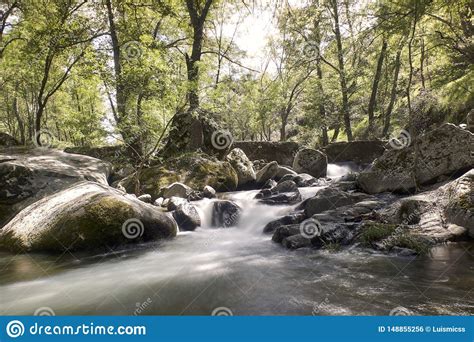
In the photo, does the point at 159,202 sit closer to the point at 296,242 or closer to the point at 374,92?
the point at 296,242

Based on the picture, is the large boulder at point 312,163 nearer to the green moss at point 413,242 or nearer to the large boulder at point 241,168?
the large boulder at point 241,168

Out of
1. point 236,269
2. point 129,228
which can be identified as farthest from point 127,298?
point 129,228

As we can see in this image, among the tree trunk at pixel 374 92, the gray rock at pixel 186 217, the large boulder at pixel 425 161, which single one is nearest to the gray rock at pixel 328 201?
the large boulder at pixel 425 161

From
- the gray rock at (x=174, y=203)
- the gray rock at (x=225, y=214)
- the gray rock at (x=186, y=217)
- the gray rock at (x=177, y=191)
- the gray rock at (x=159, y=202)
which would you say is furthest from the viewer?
the gray rock at (x=177, y=191)

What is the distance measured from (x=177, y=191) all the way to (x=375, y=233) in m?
7.40

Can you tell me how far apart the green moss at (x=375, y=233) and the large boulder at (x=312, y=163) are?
10573 millimetres

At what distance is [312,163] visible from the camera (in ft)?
57.2

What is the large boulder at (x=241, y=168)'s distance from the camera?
15.7m

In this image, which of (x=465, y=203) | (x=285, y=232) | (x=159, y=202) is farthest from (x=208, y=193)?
(x=465, y=203)

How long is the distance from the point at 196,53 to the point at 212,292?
1253 centimetres

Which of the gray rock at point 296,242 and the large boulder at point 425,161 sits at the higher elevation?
the large boulder at point 425,161

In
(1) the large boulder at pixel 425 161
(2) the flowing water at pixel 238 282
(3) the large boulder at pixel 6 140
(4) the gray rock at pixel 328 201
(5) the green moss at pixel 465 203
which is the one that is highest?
(3) the large boulder at pixel 6 140

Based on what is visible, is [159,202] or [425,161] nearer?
[425,161]

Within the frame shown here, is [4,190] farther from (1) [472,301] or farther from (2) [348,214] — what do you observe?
(1) [472,301]
